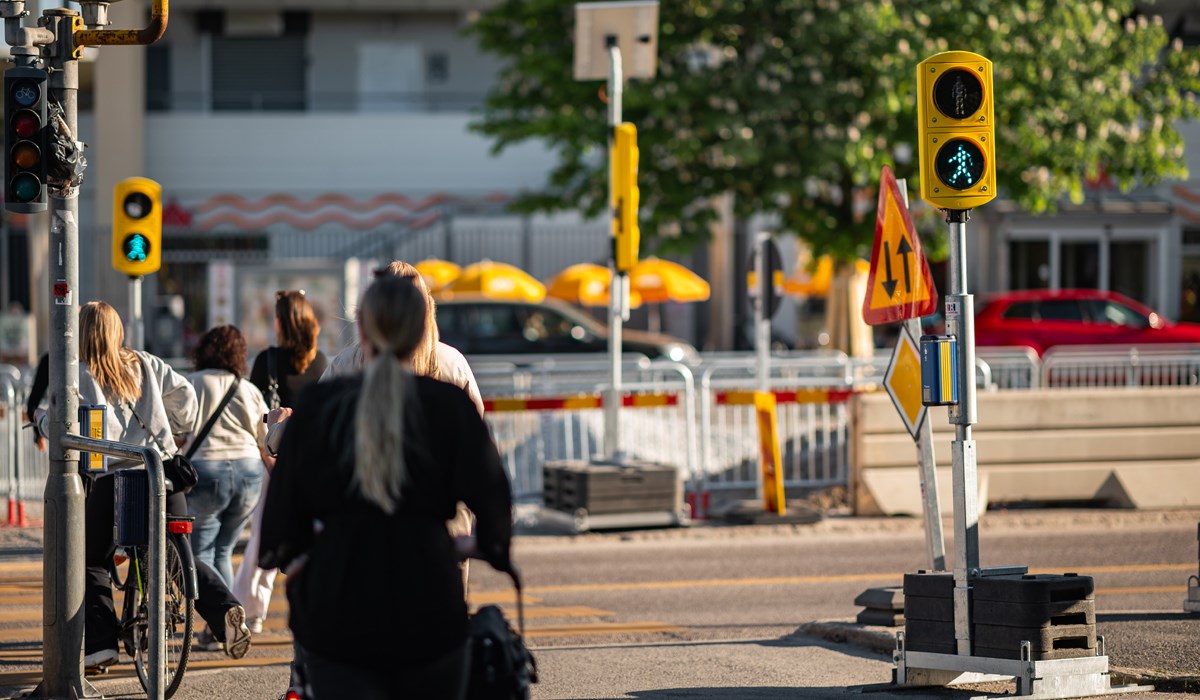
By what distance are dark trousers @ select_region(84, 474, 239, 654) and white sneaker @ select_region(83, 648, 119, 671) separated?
0.02 meters

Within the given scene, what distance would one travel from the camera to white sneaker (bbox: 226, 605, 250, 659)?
7488mm

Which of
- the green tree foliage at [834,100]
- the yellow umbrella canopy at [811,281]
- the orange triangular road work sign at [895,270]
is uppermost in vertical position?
the green tree foliage at [834,100]

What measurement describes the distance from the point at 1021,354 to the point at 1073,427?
198cm

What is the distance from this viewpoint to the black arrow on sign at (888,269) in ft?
26.2

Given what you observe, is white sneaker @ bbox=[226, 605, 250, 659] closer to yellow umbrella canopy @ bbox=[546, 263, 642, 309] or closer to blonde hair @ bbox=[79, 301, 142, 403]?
blonde hair @ bbox=[79, 301, 142, 403]

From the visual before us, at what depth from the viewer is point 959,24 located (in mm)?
21703

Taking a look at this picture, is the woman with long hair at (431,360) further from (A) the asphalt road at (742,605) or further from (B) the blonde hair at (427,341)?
(A) the asphalt road at (742,605)

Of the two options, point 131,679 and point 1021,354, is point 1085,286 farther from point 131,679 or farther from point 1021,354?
point 131,679

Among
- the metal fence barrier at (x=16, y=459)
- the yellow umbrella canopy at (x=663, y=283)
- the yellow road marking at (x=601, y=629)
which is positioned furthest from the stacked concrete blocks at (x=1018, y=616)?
the yellow umbrella canopy at (x=663, y=283)

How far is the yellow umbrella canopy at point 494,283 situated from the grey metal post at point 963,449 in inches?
780

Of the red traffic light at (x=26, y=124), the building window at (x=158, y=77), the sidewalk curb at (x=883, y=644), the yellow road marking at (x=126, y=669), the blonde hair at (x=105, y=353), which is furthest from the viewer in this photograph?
the building window at (x=158, y=77)

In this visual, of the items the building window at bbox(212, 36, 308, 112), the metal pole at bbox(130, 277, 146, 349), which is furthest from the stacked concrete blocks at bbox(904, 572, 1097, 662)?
the building window at bbox(212, 36, 308, 112)

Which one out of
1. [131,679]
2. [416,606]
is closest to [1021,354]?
[131,679]

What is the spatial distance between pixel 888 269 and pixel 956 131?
3.33 ft
